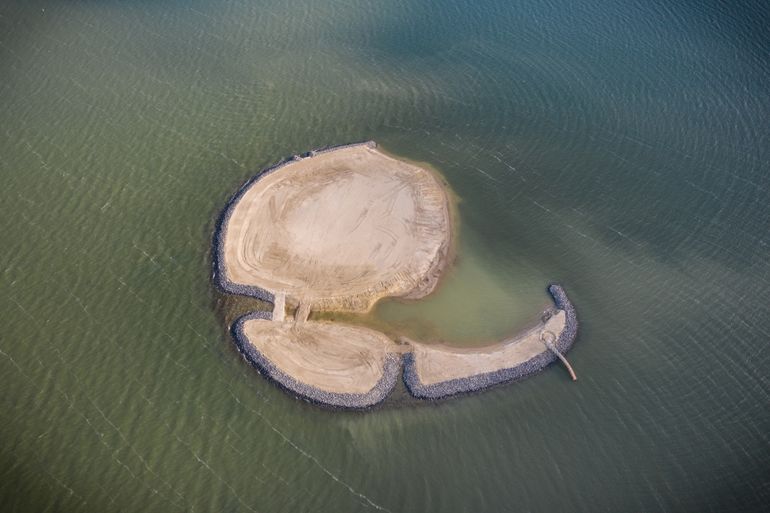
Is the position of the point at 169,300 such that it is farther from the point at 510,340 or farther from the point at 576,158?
the point at 576,158

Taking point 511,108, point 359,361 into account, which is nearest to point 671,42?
point 511,108

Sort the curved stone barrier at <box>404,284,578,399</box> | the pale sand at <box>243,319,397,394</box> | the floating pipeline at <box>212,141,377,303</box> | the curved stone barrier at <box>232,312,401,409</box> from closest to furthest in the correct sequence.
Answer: the curved stone barrier at <box>232,312,401,409</box> < the curved stone barrier at <box>404,284,578,399</box> < the pale sand at <box>243,319,397,394</box> < the floating pipeline at <box>212,141,377,303</box>

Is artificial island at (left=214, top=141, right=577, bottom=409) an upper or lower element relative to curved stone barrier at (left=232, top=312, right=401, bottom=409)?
upper

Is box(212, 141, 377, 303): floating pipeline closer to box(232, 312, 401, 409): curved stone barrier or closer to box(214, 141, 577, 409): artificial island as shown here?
box(214, 141, 577, 409): artificial island

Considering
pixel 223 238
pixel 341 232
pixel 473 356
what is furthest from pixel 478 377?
pixel 223 238

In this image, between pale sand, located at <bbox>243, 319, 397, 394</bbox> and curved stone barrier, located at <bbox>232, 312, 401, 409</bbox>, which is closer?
curved stone barrier, located at <bbox>232, 312, 401, 409</bbox>

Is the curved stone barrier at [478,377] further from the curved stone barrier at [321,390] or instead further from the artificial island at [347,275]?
the curved stone barrier at [321,390]

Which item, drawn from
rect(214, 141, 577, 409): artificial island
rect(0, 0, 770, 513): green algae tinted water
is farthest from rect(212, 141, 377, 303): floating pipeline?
rect(0, 0, 770, 513): green algae tinted water
